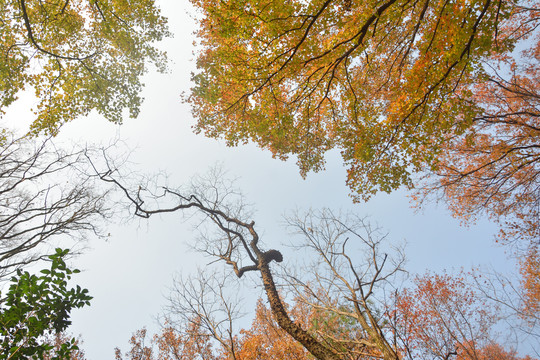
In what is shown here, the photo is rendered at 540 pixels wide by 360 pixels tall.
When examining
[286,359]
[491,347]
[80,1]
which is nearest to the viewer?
[80,1]

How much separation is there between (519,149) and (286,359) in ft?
40.7

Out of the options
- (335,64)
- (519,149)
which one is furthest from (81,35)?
(519,149)

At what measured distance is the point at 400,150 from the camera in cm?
471

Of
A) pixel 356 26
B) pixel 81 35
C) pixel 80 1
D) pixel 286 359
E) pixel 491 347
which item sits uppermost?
pixel 80 1

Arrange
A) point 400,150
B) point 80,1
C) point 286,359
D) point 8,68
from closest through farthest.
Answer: point 400,150 → point 8,68 → point 80,1 → point 286,359

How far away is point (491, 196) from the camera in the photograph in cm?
736

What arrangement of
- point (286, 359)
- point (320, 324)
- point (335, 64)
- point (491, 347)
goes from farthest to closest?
point (491, 347) → point (320, 324) → point (286, 359) → point (335, 64)

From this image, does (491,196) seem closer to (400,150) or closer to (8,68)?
(400,150)

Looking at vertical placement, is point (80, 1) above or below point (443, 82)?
above

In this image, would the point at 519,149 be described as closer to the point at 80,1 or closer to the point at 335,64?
the point at 335,64

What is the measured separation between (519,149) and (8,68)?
13556 mm

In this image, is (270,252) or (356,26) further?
(270,252)

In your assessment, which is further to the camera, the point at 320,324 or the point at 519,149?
the point at 320,324

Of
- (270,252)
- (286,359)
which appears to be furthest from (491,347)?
(270,252)
